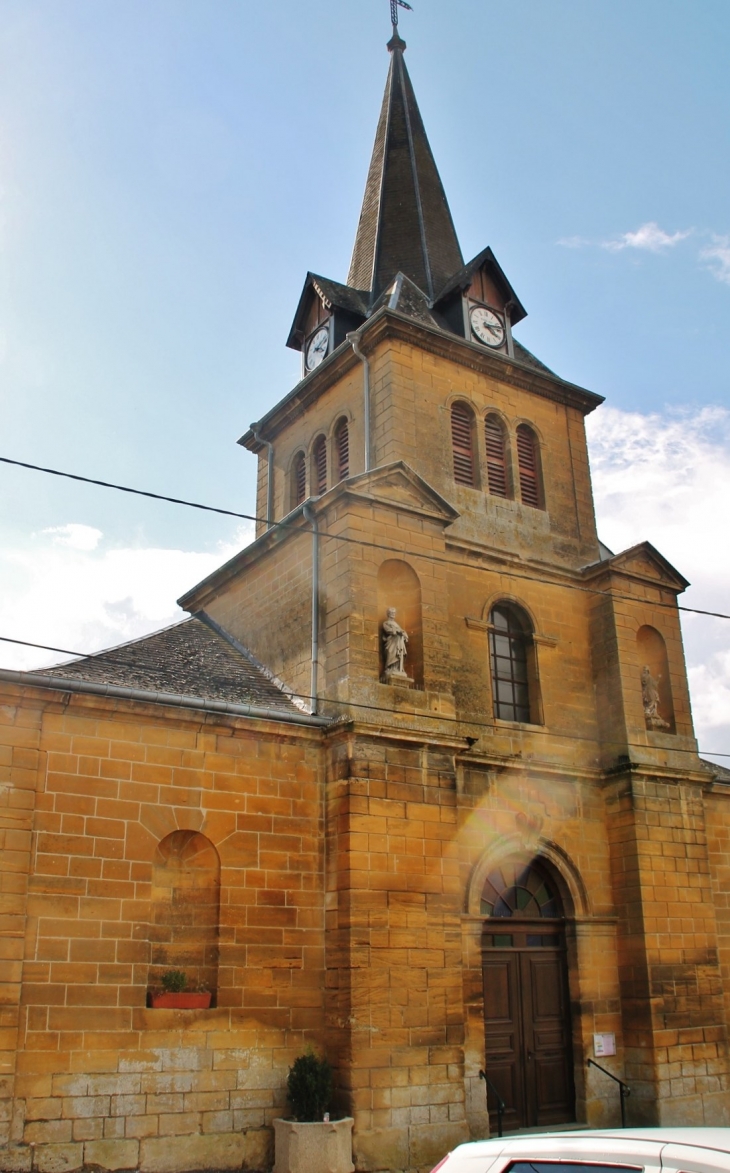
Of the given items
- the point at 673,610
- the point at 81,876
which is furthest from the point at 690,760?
the point at 81,876

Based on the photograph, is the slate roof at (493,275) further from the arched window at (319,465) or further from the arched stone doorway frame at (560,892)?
the arched stone doorway frame at (560,892)

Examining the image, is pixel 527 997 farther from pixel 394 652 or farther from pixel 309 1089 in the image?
pixel 394 652

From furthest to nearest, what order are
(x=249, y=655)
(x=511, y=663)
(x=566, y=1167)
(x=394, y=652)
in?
(x=249, y=655), (x=511, y=663), (x=394, y=652), (x=566, y=1167)

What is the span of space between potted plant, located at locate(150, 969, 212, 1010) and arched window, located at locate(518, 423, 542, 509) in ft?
33.6

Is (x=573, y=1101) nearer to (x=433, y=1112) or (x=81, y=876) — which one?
(x=433, y=1112)

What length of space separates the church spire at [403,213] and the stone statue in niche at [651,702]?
8.59 metres

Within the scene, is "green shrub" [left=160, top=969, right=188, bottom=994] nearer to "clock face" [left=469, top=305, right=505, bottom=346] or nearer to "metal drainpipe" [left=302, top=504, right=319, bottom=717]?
"metal drainpipe" [left=302, top=504, right=319, bottom=717]

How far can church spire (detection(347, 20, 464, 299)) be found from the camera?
21.0m

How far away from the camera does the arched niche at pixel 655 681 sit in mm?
17312

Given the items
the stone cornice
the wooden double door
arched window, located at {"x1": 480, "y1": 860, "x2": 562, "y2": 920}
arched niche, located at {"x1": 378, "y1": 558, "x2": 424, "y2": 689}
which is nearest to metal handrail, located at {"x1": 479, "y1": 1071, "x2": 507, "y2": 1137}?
the wooden double door

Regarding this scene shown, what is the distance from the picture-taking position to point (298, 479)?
2022 cm

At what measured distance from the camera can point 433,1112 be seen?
12492 millimetres

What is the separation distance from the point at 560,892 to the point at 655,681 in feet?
14.0

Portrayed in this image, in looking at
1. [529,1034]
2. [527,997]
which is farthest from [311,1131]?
[527,997]
